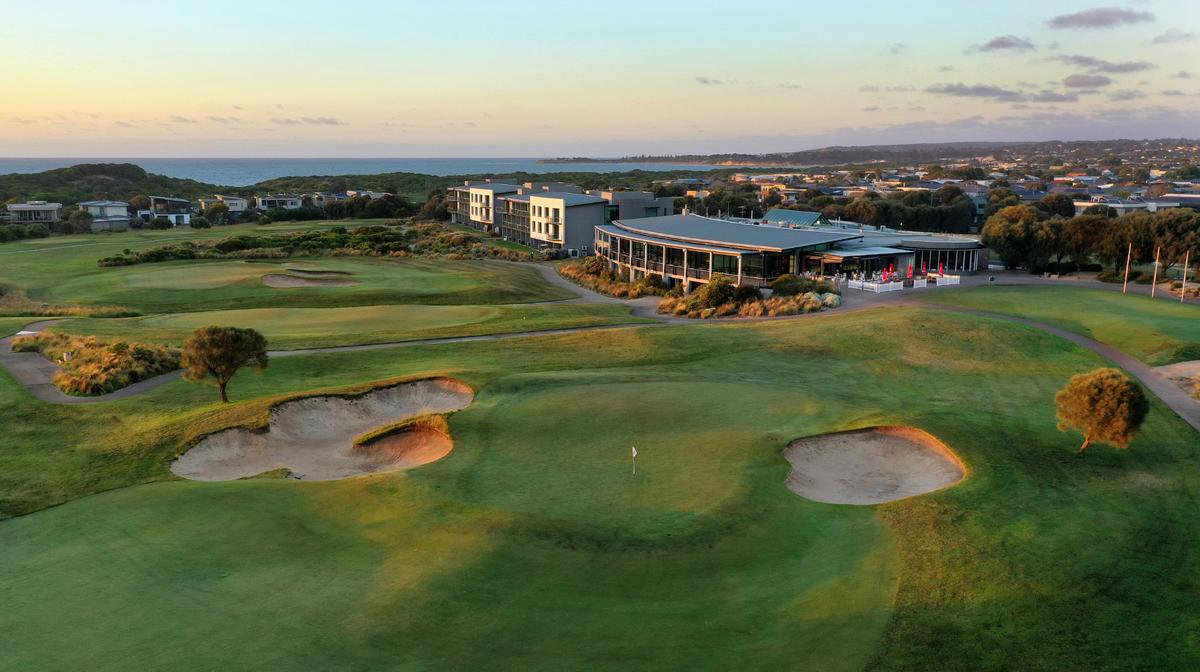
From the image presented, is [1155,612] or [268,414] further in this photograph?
[268,414]

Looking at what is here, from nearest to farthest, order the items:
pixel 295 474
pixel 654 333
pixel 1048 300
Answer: pixel 295 474 → pixel 654 333 → pixel 1048 300

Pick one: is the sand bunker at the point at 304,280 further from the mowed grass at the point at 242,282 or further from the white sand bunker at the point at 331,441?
the white sand bunker at the point at 331,441

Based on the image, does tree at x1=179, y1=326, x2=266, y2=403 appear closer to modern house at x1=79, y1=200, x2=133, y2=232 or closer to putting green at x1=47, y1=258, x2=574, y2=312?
putting green at x1=47, y1=258, x2=574, y2=312

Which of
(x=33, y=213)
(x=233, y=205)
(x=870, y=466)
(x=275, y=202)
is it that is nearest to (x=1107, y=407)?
(x=870, y=466)

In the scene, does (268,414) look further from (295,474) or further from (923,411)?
(923,411)

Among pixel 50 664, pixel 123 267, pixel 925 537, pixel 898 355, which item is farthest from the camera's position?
pixel 123 267

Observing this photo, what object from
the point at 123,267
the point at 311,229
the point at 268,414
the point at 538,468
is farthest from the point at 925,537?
the point at 311,229
